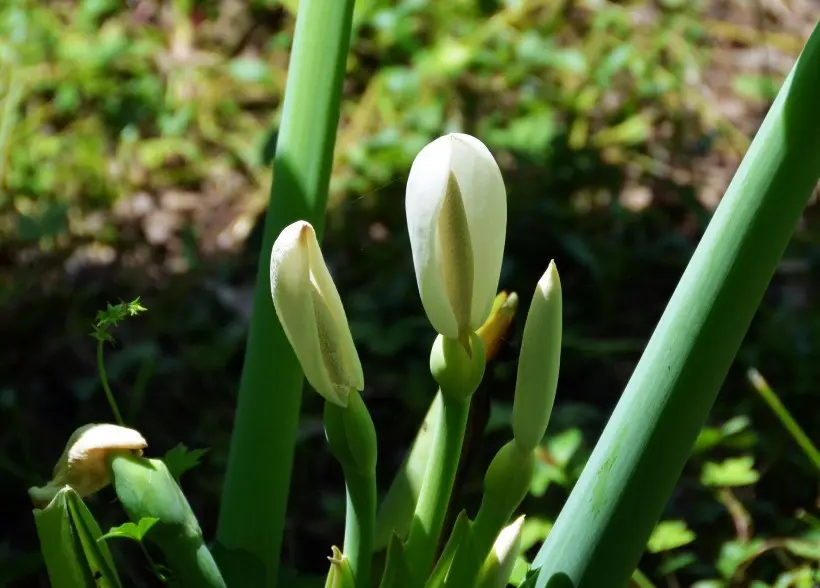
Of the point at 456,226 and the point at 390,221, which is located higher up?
the point at 456,226

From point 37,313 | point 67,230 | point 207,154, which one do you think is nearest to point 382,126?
point 207,154

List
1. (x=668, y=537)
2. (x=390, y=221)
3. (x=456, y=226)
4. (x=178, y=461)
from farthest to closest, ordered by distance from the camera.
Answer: (x=390, y=221), (x=668, y=537), (x=178, y=461), (x=456, y=226)

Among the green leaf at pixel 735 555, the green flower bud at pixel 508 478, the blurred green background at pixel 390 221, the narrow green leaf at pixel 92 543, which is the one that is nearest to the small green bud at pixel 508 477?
the green flower bud at pixel 508 478

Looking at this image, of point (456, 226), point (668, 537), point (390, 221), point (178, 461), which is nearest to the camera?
point (456, 226)

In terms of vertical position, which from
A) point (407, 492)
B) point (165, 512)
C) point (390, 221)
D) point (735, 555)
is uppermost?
point (165, 512)

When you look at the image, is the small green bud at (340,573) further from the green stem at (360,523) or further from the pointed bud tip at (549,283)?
the pointed bud tip at (549,283)

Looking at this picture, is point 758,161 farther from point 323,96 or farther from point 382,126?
point 382,126

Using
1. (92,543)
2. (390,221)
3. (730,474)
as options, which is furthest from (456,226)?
(390,221)

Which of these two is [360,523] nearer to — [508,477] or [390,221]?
[508,477]
